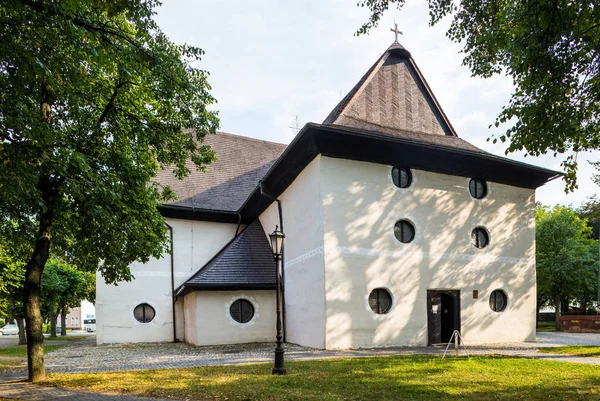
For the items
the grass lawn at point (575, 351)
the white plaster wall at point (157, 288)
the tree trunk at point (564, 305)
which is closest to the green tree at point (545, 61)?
the grass lawn at point (575, 351)

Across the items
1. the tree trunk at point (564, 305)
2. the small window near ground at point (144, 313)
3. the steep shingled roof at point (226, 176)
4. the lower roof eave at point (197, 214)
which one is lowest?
the tree trunk at point (564, 305)

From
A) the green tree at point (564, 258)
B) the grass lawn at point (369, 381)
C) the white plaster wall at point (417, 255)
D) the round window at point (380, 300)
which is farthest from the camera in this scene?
the green tree at point (564, 258)

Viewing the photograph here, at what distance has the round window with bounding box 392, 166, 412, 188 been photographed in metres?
16.0

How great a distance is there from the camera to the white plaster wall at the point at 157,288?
21.3m

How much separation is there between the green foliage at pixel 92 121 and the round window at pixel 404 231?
746cm

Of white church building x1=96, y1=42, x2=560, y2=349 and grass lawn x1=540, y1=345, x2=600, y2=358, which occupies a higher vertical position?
white church building x1=96, y1=42, x2=560, y2=349

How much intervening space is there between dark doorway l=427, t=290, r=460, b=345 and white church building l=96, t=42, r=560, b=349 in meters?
0.04

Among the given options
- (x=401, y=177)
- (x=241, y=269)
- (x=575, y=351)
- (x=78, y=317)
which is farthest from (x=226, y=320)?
(x=78, y=317)

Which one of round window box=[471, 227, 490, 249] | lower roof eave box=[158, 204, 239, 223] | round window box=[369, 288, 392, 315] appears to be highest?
lower roof eave box=[158, 204, 239, 223]

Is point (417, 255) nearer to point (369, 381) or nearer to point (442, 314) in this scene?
point (442, 314)

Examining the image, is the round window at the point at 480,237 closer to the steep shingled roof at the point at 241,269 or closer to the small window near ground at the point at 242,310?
the steep shingled roof at the point at 241,269

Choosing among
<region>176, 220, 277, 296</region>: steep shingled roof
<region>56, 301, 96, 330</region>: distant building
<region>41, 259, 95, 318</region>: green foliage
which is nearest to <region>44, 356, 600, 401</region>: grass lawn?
<region>176, 220, 277, 296</region>: steep shingled roof

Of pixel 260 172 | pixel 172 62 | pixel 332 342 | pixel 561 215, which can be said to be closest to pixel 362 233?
pixel 332 342

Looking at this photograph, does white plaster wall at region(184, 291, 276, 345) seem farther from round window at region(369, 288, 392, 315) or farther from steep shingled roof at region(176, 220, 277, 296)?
round window at region(369, 288, 392, 315)
